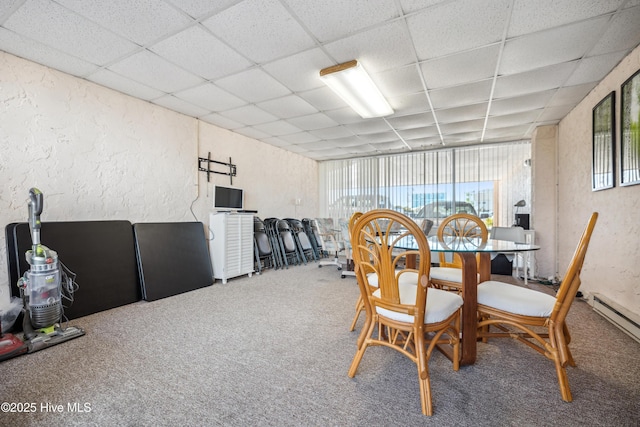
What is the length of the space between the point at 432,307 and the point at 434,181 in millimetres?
5288

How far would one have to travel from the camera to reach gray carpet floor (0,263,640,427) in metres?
1.39

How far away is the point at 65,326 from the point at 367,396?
9.34 feet

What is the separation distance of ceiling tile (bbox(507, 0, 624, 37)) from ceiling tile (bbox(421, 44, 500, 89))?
300mm

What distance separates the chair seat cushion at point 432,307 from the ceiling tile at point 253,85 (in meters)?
2.66

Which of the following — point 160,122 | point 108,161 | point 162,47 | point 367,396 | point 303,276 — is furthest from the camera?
point 303,276

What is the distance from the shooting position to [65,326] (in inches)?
100

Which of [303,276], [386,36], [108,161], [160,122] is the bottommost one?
→ [303,276]

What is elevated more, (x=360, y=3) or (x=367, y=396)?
(x=360, y=3)

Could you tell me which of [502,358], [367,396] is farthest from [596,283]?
Result: [367,396]

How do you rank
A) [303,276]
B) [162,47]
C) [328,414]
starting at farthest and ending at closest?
[303,276] < [162,47] < [328,414]

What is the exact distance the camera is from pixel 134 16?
6.98 ft

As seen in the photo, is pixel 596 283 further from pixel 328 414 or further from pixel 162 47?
pixel 162 47

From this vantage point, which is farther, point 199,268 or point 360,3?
point 199,268

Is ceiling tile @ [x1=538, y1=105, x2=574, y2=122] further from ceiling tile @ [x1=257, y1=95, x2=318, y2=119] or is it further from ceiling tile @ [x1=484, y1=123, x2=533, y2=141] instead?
ceiling tile @ [x1=257, y1=95, x2=318, y2=119]
